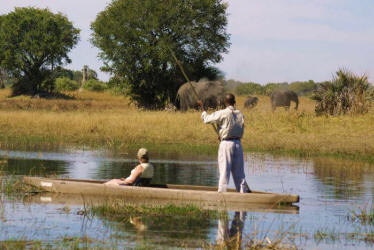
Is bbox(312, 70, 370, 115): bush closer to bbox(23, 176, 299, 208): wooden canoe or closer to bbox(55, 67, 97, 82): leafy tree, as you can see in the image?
bbox(23, 176, 299, 208): wooden canoe

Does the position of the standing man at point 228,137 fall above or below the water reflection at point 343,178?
above

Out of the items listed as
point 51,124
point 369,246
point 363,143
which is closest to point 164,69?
point 51,124

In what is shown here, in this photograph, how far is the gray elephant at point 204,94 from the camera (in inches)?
1828

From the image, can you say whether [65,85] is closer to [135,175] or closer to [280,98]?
[280,98]

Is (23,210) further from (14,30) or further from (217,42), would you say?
(14,30)

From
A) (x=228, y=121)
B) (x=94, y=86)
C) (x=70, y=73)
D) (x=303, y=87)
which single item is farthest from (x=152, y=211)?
(x=303, y=87)

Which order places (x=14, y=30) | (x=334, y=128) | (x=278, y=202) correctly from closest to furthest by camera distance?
1. (x=278, y=202)
2. (x=334, y=128)
3. (x=14, y=30)

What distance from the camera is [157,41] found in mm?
49375

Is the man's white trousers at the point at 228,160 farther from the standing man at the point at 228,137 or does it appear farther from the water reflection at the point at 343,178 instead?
the water reflection at the point at 343,178

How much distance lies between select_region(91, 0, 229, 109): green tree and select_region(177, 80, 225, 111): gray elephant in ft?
8.01

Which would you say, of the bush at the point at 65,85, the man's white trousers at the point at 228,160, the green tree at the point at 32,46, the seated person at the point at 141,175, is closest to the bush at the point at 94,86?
the bush at the point at 65,85

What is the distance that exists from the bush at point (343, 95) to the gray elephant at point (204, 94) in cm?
1154

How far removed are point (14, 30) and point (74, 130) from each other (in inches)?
1456

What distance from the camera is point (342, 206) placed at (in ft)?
47.7
